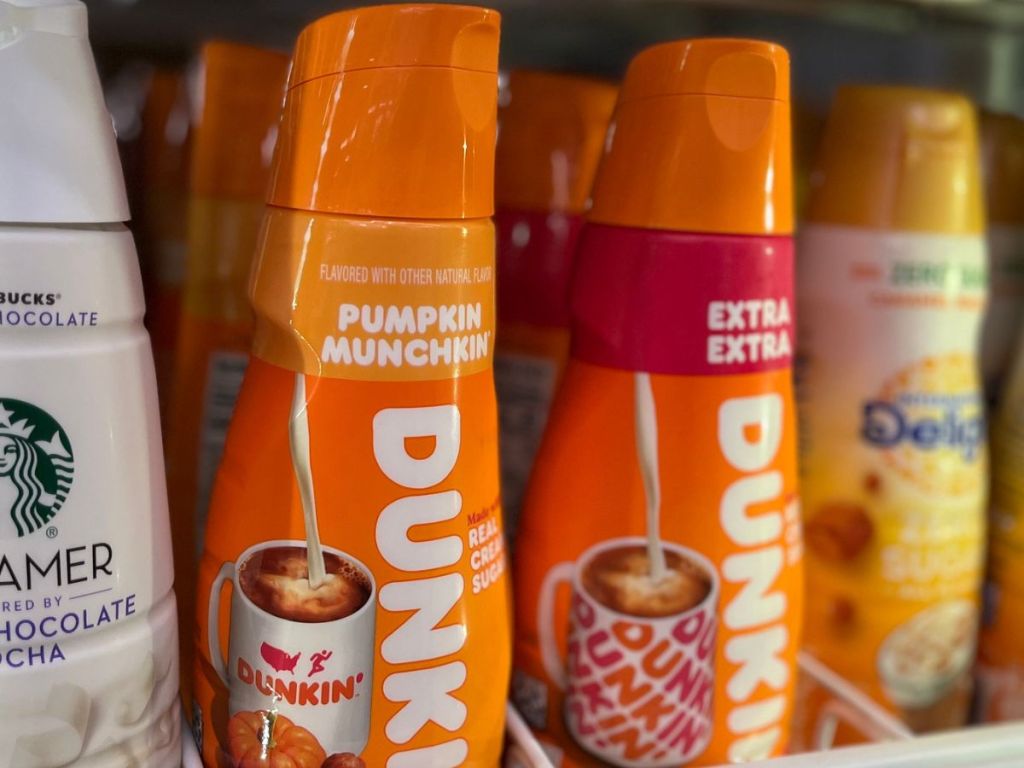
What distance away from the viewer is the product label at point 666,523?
1.97ft

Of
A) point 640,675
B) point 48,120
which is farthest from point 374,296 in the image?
point 640,675

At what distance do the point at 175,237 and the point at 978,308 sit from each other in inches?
24.9

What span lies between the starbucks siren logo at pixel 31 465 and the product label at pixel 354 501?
0.10 metres

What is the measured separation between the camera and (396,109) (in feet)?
1.62

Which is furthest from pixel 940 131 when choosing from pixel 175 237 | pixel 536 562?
pixel 175 237

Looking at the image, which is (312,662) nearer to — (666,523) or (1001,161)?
(666,523)

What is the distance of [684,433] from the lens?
60cm

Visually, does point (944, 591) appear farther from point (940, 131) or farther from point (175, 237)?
point (175, 237)

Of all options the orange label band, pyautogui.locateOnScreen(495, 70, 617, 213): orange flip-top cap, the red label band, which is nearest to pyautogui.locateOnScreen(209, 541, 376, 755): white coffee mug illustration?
the orange label band

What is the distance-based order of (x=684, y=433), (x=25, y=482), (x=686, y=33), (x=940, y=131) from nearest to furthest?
(x=25, y=482), (x=684, y=433), (x=940, y=131), (x=686, y=33)

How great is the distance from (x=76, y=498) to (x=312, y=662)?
0.15 m

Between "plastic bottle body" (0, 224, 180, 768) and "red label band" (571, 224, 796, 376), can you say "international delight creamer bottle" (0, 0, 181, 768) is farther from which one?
"red label band" (571, 224, 796, 376)

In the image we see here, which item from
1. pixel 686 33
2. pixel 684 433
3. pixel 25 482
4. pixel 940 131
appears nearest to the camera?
pixel 25 482

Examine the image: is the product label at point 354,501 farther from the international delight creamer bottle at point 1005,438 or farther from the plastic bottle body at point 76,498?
the international delight creamer bottle at point 1005,438
